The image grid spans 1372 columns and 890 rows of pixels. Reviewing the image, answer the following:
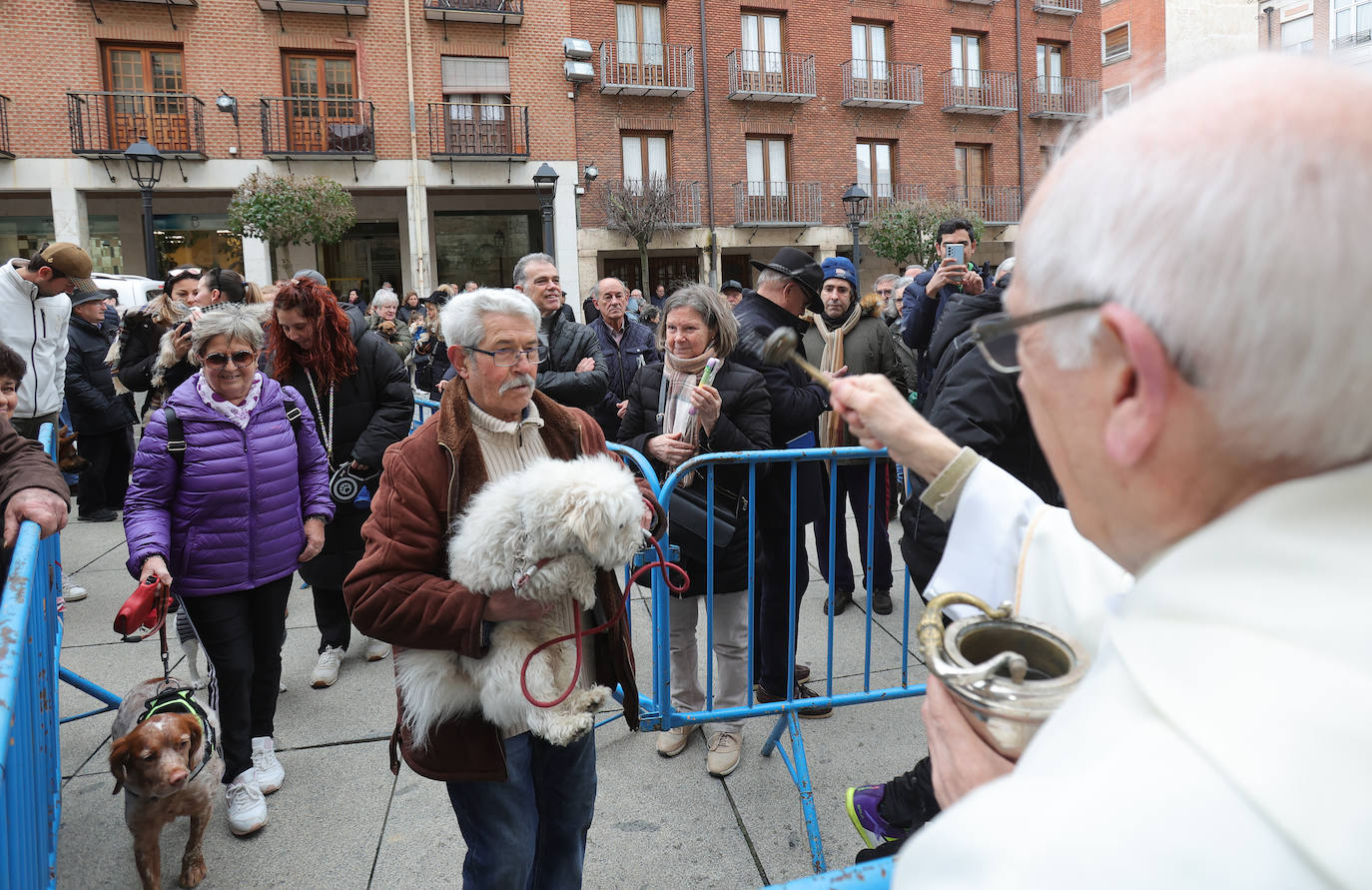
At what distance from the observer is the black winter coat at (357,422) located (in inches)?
163

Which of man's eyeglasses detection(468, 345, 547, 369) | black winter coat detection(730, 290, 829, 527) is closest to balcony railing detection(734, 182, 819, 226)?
black winter coat detection(730, 290, 829, 527)

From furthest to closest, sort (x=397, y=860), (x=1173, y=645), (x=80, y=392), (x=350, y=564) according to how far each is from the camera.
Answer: (x=80, y=392), (x=350, y=564), (x=397, y=860), (x=1173, y=645)

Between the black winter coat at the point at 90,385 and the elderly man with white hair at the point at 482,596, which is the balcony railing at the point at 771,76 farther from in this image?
the elderly man with white hair at the point at 482,596

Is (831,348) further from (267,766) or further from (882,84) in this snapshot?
(882,84)

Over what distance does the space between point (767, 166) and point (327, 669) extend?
70.1ft

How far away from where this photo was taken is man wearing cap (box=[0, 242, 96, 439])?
17.4 ft

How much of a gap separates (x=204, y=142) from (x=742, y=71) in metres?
13.7

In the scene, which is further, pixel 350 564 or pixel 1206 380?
pixel 350 564

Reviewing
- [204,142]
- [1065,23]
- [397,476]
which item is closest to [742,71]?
[1065,23]

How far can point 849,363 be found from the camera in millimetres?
5441

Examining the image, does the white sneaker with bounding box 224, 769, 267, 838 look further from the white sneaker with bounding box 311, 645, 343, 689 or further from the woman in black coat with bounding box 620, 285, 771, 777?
the woman in black coat with bounding box 620, 285, 771, 777

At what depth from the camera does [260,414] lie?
332 centimetres

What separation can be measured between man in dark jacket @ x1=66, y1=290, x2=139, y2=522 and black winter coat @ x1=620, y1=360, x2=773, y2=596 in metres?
5.56

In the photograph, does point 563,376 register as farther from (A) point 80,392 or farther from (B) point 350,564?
(A) point 80,392
